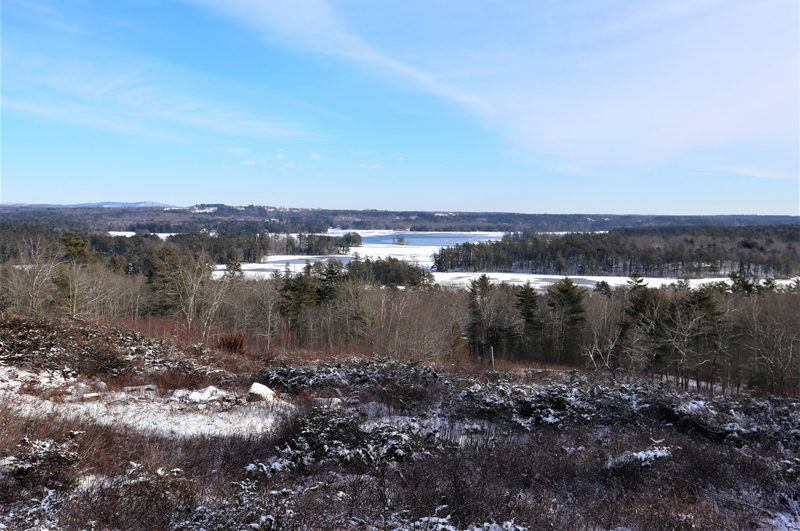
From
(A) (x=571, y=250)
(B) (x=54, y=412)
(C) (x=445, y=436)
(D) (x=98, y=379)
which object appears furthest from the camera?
(A) (x=571, y=250)

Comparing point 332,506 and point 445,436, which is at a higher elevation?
point 332,506

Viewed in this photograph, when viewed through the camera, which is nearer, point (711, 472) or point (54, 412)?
point (711, 472)

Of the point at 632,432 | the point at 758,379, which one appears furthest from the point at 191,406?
the point at 758,379

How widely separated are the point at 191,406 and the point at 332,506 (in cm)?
622

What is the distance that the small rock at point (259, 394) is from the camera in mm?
11273

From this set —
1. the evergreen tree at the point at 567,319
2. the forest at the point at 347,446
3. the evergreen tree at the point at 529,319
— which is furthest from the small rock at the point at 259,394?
the evergreen tree at the point at 567,319

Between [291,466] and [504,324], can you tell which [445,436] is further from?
[504,324]

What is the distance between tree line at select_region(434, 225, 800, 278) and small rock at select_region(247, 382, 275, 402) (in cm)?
11696

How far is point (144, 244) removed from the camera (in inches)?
4129

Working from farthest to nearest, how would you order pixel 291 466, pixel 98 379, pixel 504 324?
pixel 504 324, pixel 98 379, pixel 291 466

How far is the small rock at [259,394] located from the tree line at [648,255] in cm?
11696

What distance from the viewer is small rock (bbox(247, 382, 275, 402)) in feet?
37.0

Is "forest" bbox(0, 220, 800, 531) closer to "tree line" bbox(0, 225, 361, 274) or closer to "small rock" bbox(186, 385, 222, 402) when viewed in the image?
"small rock" bbox(186, 385, 222, 402)

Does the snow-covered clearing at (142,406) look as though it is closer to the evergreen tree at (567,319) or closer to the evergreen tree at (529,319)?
the evergreen tree at (529,319)
